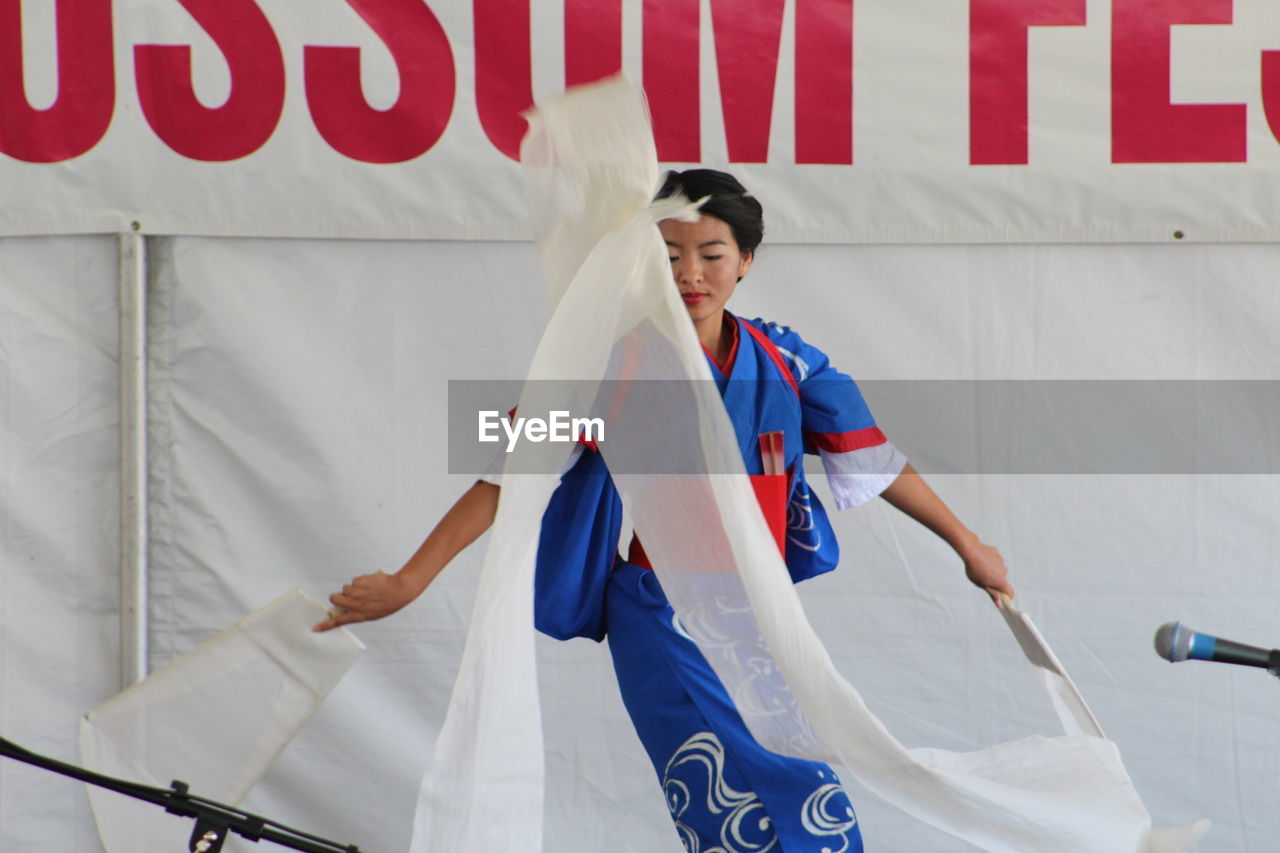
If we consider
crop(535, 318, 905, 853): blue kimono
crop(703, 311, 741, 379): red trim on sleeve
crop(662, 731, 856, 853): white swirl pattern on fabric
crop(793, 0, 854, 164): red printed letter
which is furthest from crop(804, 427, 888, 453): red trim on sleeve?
crop(793, 0, 854, 164): red printed letter

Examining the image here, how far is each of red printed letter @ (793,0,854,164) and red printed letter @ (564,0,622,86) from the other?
330mm

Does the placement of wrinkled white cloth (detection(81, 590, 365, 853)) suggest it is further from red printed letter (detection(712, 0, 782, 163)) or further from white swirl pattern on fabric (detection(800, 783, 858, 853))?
red printed letter (detection(712, 0, 782, 163))

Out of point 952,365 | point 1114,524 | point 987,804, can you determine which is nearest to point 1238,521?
point 1114,524

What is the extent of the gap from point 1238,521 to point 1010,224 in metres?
0.69

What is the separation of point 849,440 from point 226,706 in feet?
2.75

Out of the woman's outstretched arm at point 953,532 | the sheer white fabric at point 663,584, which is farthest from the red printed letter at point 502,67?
the woman's outstretched arm at point 953,532

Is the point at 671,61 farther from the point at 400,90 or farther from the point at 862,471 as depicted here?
the point at 862,471

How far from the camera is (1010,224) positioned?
94.3 inches

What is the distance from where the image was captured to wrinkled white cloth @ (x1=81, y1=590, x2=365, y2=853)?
1569 mm

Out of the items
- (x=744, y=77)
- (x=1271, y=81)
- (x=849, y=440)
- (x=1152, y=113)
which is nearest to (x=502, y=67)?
(x=744, y=77)

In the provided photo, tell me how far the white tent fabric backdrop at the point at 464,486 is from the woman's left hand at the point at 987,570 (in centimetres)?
74

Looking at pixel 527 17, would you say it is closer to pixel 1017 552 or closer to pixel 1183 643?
pixel 1017 552

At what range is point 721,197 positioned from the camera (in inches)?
62.7

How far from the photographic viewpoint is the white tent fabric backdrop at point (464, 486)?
93.4 inches
